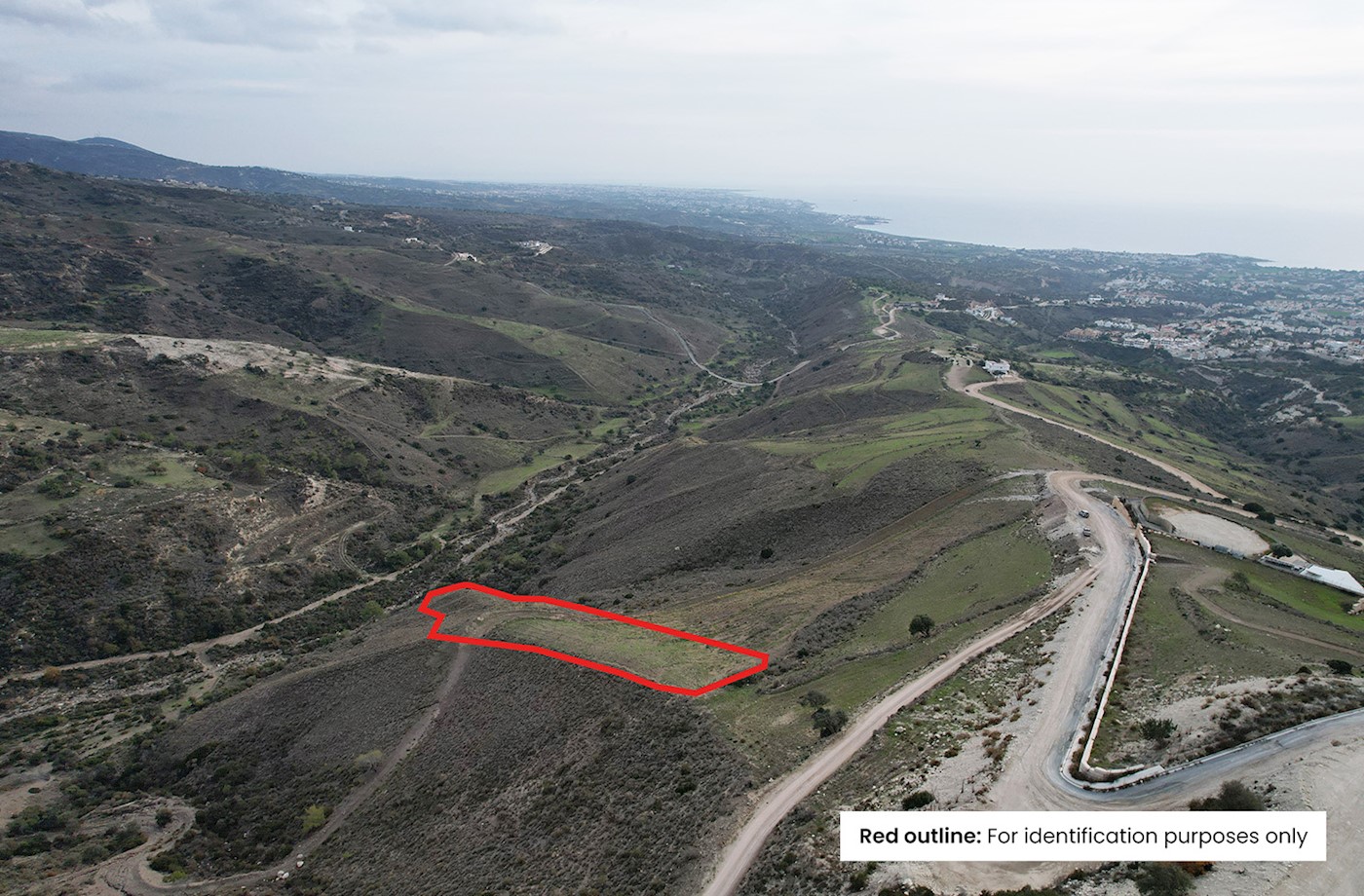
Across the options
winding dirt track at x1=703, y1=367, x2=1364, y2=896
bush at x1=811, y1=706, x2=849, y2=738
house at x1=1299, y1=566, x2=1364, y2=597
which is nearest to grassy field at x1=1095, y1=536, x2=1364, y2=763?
house at x1=1299, y1=566, x2=1364, y2=597

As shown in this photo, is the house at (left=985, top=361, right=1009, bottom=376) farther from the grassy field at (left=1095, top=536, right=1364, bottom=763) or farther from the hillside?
the grassy field at (left=1095, top=536, right=1364, bottom=763)

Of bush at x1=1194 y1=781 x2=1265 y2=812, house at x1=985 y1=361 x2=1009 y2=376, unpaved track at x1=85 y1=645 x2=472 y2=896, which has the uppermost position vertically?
house at x1=985 y1=361 x2=1009 y2=376

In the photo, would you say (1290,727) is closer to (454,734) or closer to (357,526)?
(454,734)

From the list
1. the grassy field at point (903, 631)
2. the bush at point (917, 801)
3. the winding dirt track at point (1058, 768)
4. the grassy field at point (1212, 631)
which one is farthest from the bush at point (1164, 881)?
Answer: the grassy field at point (903, 631)

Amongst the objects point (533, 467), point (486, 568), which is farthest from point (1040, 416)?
point (486, 568)

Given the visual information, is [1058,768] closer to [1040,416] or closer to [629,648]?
[629,648]

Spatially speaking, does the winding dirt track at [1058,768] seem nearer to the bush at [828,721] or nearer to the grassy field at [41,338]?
the bush at [828,721]
